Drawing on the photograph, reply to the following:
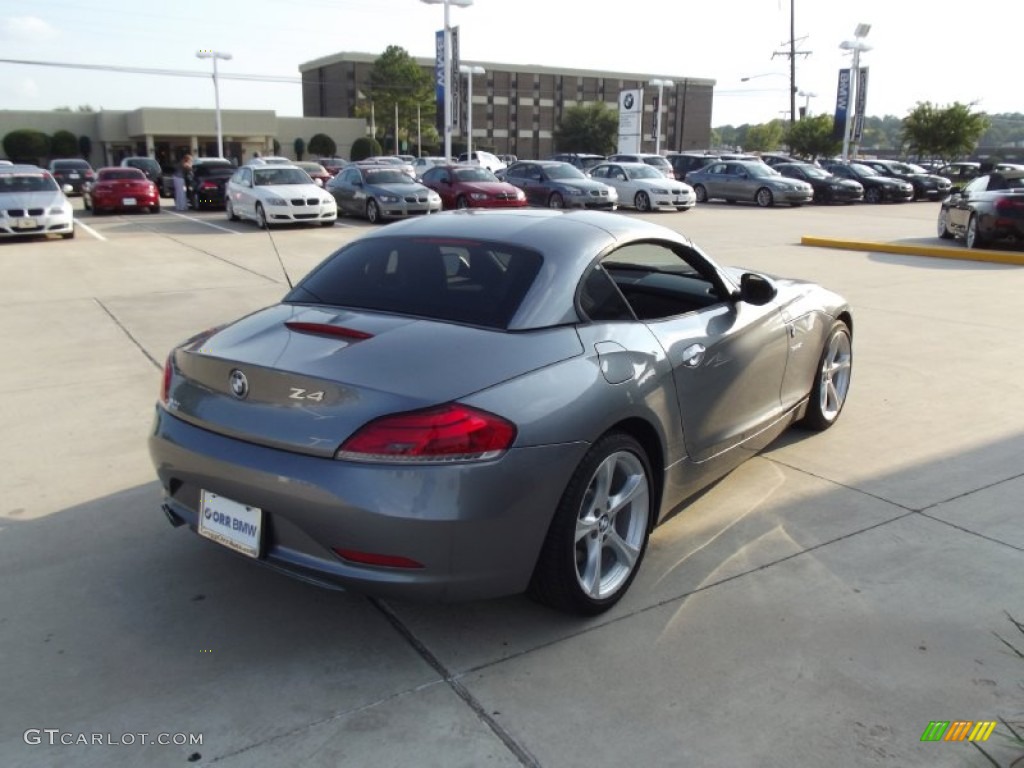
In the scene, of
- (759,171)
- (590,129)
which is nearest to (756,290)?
(759,171)

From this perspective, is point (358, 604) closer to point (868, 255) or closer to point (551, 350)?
point (551, 350)

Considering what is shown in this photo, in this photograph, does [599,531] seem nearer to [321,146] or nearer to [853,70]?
[853,70]

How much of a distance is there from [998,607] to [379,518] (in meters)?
2.50

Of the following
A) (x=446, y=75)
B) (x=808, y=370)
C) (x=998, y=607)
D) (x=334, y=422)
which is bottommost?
(x=998, y=607)

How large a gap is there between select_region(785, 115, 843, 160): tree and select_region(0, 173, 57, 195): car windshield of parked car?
49.5 m

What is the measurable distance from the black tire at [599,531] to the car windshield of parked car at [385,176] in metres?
19.8

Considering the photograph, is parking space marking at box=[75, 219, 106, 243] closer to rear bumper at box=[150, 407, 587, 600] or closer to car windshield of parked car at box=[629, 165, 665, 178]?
car windshield of parked car at box=[629, 165, 665, 178]

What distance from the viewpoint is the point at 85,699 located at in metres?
2.78

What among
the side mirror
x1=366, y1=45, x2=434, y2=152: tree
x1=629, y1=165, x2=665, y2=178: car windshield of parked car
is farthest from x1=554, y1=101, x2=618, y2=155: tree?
the side mirror

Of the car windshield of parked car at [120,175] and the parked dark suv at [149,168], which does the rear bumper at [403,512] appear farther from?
the parked dark suv at [149,168]

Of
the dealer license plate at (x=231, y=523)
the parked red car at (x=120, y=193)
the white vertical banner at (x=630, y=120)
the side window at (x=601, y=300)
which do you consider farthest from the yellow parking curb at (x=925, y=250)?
the white vertical banner at (x=630, y=120)

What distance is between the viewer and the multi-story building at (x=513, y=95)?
108 m

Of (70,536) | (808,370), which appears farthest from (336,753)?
(808,370)

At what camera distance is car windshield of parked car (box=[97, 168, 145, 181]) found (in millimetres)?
24922
